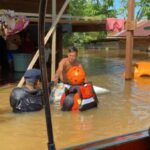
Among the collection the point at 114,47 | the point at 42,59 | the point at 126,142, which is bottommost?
the point at 114,47

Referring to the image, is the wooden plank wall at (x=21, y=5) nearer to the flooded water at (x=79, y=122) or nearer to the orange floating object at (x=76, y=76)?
the flooded water at (x=79, y=122)

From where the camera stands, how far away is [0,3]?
12.7 meters

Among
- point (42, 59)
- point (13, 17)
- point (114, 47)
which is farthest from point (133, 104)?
point (114, 47)

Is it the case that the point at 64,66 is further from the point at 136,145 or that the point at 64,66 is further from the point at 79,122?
the point at 136,145

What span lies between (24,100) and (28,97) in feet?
0.33

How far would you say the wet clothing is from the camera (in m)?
7.55

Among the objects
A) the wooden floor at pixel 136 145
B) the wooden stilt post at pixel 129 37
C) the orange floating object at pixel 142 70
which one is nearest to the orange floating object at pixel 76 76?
the wooden stilt post at pixel 129 37

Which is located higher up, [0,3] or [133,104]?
[0,3]

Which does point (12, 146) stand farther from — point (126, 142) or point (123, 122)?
point (126, 142)

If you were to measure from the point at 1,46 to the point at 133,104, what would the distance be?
25.5 feet

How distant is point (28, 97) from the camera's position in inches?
300

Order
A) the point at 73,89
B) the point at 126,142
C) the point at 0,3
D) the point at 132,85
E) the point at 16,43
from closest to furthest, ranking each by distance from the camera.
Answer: the point at 126,142, the point at 73,89, the point at 132,85, the point at 0,3, the point at 16,43

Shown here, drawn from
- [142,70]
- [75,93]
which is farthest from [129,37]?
[75,93]

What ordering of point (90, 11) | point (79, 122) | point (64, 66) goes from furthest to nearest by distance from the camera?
point (90, 11)
point (64, 66)
point (79, 122)
